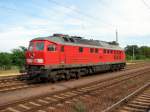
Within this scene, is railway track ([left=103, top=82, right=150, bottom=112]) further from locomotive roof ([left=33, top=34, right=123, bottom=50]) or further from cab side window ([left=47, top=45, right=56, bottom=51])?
locomotive roof ([left=33, top=34, right=123, bottom=50])

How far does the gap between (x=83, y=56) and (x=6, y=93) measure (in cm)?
1034

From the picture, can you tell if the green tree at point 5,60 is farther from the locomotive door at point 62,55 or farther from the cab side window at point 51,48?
the cab side window at point 51,48

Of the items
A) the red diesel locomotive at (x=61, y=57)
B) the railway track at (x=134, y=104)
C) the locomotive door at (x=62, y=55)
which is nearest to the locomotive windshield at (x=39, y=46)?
the red diesel locomotive at (x=61, y=57)

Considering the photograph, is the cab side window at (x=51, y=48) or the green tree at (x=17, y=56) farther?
the green tree at (x=17, y=56)

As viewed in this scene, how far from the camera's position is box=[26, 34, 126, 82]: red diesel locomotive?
19.0 m

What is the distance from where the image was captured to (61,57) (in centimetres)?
2050

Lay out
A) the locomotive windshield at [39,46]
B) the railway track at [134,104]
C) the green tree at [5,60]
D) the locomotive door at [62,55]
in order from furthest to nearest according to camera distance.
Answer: the green tree at [5,60], the locomotive door at [62,55], the locomotive windshield at [39,46], the railway track at [134,104]

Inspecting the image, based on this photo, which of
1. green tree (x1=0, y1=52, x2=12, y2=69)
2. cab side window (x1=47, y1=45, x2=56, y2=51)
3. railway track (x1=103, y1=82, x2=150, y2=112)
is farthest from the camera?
green tree (x1=0, y1=52, x2=12, y2=69)

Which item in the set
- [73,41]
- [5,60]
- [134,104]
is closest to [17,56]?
[5,60]

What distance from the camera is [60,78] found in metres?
20.9

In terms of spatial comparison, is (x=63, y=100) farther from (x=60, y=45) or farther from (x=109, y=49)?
(x=109, y=49)

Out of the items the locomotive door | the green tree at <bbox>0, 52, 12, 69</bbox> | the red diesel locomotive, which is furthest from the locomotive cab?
the green tree at <bbox>0, 52, 12, 69</bbox>

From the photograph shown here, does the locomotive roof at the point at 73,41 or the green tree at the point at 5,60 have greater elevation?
the locomotive roof at the point at 73,41

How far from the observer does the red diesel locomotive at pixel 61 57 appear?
19.0 metres
